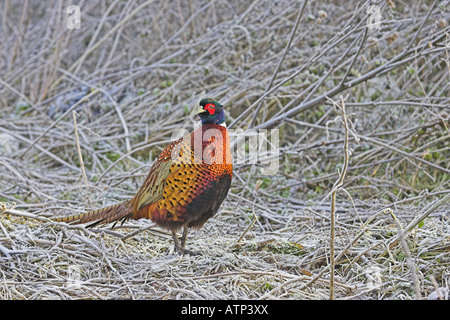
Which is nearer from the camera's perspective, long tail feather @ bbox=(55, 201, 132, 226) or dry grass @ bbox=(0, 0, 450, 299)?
dry grass @ bbox=(0, 0, 450, 299)

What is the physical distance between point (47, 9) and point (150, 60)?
1.73 meters

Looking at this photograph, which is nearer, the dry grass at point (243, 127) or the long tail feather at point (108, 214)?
the dry grass at point (243, 127)

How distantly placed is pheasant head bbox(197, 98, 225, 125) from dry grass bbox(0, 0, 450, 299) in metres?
0.73

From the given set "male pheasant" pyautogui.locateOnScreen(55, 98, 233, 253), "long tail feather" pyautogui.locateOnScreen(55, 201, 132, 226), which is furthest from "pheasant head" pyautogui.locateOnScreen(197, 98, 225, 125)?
"long tail feather" pyautogui.locateOnScreen(55, 201, 132, 226)

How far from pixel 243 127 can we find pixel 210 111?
7.00ft

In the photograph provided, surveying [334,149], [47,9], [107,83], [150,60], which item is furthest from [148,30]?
[334,149]

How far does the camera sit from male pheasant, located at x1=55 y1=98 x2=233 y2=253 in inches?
107

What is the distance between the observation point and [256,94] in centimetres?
492

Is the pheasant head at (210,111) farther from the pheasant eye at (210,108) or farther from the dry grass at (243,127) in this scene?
the dry grass at (243,127)

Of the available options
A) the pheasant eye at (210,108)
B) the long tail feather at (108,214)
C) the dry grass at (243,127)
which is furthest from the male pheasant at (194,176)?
the dry grass at (243,127)

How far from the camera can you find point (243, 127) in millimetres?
4859

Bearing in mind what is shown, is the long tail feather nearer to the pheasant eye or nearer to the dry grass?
the dry grass

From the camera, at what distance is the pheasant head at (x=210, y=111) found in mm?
2736

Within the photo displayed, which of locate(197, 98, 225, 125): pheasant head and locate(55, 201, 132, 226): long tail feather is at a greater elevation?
locate(197, 98, 225, 125): pheasant head
